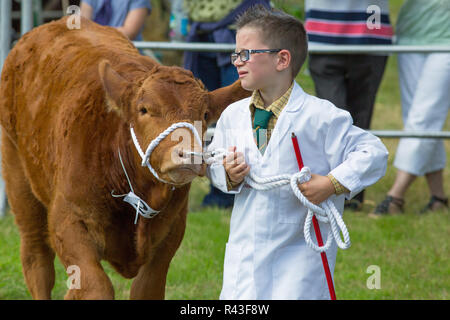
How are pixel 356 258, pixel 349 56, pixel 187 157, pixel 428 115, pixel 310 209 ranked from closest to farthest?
pixel 187 157 → pixel 310 209 → pixel 356 258 → pixel 349 56 → pixel 428 115

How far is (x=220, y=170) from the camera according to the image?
3041 mm

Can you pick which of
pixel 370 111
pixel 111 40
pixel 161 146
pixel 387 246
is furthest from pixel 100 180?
pixel 370 111

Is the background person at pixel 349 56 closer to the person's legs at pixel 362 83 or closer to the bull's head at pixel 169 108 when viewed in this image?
the person's legs at pixel 362 83

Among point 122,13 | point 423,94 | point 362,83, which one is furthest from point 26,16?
point 423,94

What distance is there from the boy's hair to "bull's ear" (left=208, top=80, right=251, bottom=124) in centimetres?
35

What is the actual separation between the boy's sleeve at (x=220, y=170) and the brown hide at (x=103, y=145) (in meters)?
0.09

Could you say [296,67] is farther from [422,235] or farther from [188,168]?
[422,235]

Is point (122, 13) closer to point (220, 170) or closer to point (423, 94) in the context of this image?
point (423, 94)

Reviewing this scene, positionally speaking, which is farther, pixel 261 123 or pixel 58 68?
pixel 58 68

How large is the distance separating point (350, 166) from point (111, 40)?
178cm

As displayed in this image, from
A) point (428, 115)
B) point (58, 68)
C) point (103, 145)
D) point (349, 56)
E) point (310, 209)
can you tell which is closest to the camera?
point (310, 209)

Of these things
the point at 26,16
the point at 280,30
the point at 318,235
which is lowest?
the point at 26,16

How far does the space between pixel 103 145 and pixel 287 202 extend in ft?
3.17
